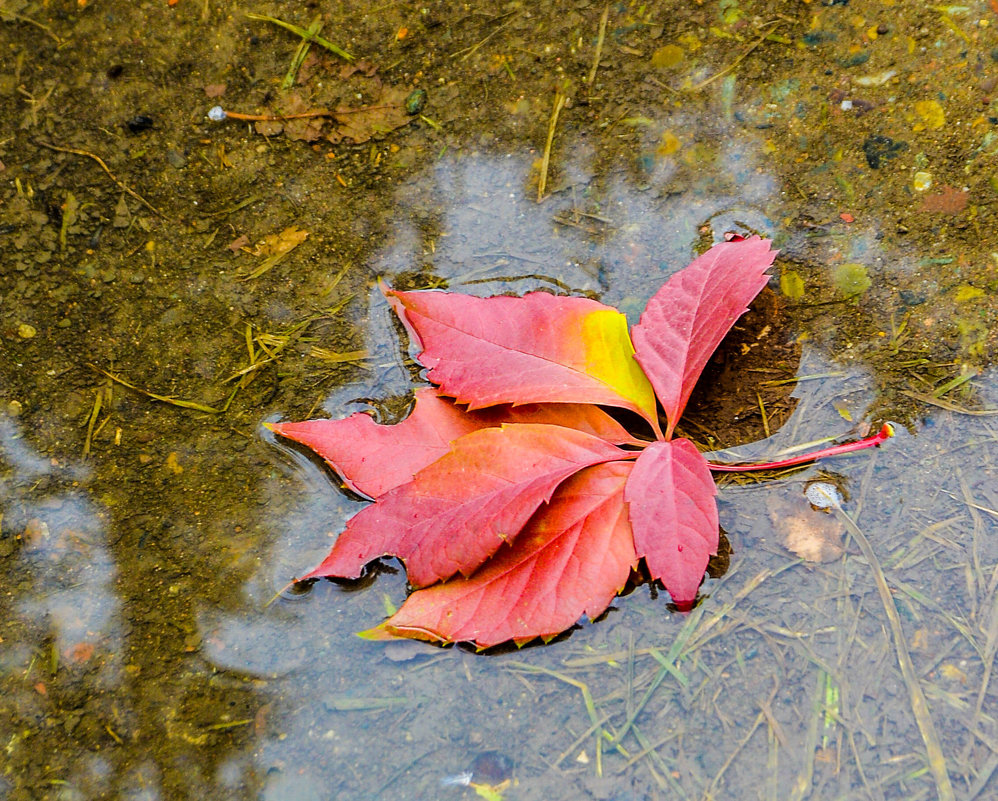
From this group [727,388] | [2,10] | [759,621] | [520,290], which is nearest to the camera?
[759,621]

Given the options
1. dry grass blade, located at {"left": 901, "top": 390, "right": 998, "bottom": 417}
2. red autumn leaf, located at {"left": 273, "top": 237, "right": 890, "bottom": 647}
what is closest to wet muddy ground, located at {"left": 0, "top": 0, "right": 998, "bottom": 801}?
dry grass blade, located at {"left": 901, "top": 390, "right": 998, "bottom": 417}

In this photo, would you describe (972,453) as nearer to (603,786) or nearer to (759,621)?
(759,621)

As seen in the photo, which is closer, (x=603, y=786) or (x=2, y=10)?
Answer: (x=603, y=786)

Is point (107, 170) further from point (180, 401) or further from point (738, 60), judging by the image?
point (738, 60)

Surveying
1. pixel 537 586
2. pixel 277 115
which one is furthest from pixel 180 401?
pixel 537 586

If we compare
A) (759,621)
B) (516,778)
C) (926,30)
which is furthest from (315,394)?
(926,30)

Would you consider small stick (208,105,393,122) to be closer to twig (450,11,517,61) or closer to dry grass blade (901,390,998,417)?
twig (450,11,517,61)

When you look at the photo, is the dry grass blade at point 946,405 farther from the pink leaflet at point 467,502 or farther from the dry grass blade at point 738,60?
the dry grass blade at point 738,60

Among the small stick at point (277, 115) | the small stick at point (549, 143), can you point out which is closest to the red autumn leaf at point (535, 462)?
the small stick at point (549, 143)
